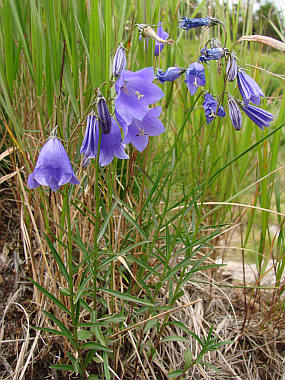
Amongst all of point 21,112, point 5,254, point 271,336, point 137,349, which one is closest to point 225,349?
point 271,336

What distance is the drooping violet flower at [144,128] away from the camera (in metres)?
1.21

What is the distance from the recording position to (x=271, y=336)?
1702 millimetres

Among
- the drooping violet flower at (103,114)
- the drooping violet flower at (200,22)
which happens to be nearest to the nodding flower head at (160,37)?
the drooping violet flower at (200,22)

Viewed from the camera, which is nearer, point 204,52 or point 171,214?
point 204,52

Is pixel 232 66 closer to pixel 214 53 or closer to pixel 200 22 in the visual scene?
pixel 214 53

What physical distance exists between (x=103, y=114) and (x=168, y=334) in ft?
3.52

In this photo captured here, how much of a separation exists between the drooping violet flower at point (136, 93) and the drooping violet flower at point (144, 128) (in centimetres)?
5

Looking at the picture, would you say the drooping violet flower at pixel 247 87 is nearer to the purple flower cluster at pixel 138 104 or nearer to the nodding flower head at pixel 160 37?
the purple flower cluster at pixel 138 104

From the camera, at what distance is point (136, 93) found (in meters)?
1.14

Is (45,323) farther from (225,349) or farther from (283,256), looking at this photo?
(283,256)

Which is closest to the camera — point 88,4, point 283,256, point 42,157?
point 42,157

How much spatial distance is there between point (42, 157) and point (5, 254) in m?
0.84

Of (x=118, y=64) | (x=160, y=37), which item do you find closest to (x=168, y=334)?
(x=118, y=64)

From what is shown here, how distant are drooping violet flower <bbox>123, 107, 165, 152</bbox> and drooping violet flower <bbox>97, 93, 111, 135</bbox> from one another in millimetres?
203
